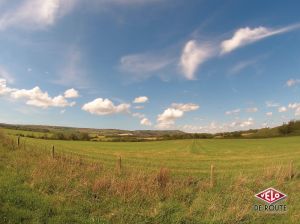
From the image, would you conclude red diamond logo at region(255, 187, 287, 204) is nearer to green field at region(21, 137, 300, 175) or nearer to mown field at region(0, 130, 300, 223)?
mown field at region(0, 130, 300, 223)

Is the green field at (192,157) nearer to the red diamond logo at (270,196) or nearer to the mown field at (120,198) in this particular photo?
the mown field at (120,198)

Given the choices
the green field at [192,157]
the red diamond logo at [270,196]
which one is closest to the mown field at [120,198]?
the red diamond logo at [270,196]

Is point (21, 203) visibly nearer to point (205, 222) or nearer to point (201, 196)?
point (205, 222)

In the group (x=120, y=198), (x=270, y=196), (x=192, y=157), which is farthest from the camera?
(x=192, y=157)

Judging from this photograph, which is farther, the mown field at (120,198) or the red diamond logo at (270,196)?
the red diamond logo at (270,196)

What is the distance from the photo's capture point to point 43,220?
332 inches

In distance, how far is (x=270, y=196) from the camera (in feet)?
39.2

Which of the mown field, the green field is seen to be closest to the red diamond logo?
the mown field

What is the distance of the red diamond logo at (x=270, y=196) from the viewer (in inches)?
462

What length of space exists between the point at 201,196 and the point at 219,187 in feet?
6.28

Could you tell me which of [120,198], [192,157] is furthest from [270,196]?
[192,157]

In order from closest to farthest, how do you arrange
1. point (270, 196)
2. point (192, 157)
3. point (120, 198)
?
1. point (120, 198)
2. point (270, 196)
3. point (192, 157)

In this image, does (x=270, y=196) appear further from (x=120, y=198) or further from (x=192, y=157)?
(x=192, y=157)

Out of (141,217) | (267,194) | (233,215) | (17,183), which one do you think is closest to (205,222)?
(233,215)
